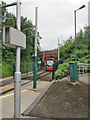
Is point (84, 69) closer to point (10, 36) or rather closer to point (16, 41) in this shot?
point (16, 41)

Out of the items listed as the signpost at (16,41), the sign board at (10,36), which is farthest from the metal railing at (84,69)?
the sign board at (10,36)

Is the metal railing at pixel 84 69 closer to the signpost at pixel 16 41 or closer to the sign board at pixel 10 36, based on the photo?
the signpost at pixel 16 41

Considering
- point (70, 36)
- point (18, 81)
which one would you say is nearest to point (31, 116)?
point (18, 81)

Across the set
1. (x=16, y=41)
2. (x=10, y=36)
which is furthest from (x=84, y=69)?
(x=10, y=36)

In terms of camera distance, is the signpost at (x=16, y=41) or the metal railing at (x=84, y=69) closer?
the signpost at (x=16, y=41)

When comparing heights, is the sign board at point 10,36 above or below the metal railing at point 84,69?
above

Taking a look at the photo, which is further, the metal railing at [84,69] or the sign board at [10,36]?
the metal railing at [84,69]

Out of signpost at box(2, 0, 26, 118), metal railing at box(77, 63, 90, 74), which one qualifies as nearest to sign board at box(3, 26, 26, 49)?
signpost at box(2, 0, 26, 118)

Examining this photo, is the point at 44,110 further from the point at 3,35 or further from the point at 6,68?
the point at 6,68

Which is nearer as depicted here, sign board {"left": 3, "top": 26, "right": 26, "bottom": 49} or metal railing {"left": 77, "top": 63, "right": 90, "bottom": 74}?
sign board {"left": 3, "top": 26, "right": 26, "bottom": 49}

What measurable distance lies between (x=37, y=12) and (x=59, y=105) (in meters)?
6.30

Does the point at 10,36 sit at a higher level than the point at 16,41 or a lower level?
higher

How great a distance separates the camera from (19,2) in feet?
12.5

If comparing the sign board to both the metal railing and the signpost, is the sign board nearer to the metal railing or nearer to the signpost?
the signpost
